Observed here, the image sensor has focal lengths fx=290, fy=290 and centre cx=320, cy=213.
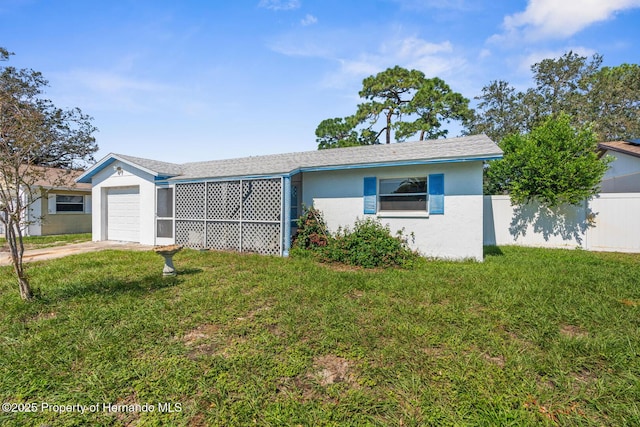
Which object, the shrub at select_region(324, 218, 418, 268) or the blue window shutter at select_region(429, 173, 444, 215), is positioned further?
the blue window shutter at select_region(429, 173, 444, 215)

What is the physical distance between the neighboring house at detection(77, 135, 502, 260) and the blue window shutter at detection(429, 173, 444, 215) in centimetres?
3

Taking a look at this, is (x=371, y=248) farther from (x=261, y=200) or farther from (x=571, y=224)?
(x=571, y=224)

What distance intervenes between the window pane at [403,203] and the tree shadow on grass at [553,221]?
4.59 m

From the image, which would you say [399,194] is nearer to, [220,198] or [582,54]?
[220,198]

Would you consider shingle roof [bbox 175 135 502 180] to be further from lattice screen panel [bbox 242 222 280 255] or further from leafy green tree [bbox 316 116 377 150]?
leafy green tree [bbox 316 116 377 150]

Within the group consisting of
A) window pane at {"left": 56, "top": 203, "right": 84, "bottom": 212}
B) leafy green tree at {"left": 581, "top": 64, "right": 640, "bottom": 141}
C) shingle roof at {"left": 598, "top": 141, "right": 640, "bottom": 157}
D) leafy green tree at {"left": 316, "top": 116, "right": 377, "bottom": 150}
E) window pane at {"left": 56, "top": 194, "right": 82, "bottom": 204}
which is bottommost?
window pane at {"left": 56, "top": 203, "right": 84, "bottom": 212}

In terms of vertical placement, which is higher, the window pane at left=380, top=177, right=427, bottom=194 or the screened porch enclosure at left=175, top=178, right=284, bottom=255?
the window pane at left=380, top=177, right=427, bottom=194

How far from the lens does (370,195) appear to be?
870cm

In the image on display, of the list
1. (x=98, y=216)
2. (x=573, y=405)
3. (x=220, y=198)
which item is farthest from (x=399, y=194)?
(x=98, y=216)

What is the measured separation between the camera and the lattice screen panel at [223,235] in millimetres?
9570

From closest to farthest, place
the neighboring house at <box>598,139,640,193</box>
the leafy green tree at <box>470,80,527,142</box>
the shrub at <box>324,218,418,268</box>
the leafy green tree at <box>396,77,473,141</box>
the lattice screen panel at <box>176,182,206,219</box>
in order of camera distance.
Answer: the shrub at <box>324,218,418,268</box> → the lattice screen panel at <box>176,182,206,219</box> → the neighboring house at <box>598,139,640,193</box> → the leafy green tree at <box>396,77,473,141</box> → the leafy green tree at <box>470,80,527,142</box>

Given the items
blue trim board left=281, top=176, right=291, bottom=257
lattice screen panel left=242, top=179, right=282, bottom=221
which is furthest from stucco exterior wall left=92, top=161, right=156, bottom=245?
blue trim board left=281, top=176, right=291, bottom=257

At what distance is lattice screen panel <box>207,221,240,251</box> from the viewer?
9.57 metres

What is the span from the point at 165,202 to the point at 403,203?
343 inches
